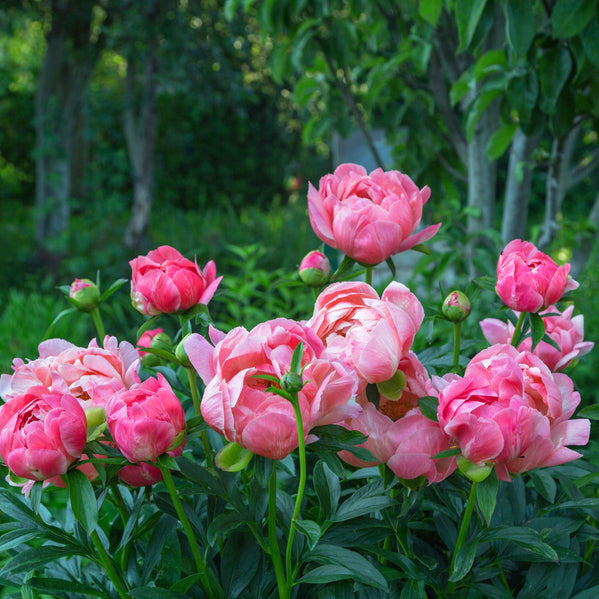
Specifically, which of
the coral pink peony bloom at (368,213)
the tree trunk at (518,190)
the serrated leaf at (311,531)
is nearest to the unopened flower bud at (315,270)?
the coral pink peony bloom at (368,213)

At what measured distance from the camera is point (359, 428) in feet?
1.56

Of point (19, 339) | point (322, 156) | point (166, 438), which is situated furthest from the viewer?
point (322, 156)

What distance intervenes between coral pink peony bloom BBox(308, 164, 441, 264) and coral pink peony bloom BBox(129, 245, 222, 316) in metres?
0.12

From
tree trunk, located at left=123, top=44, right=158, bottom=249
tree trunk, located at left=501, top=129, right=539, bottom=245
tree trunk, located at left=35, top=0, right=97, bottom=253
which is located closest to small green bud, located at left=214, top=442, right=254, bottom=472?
tree trunk, located at left=501, top=129, right=539, bottom=245

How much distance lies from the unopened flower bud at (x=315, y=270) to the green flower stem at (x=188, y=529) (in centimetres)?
25

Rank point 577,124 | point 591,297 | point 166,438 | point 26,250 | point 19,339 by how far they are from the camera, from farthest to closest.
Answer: point 26,250 → point 19,339 → point 591,297 → point 577,124 → point 166,438

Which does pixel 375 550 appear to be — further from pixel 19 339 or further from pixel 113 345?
pixel 19 339

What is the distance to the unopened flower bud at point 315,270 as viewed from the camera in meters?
0.65

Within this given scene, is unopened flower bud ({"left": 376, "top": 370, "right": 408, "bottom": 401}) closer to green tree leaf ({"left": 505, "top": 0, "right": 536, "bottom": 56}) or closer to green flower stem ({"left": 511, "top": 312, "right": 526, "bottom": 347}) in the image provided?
green flower stem ({"left": 511, "top": 312, "right": 526, "bottom": 347})

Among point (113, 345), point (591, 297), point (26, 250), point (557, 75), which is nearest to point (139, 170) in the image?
point (26, 250)

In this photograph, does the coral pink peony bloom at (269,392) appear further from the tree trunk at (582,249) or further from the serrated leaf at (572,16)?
the tree trunk at (582,249)

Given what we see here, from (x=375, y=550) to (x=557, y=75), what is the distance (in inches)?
40.8

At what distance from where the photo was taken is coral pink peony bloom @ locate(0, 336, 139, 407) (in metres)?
0.49

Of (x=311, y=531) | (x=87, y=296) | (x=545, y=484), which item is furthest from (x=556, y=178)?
(x=311, y=531)
